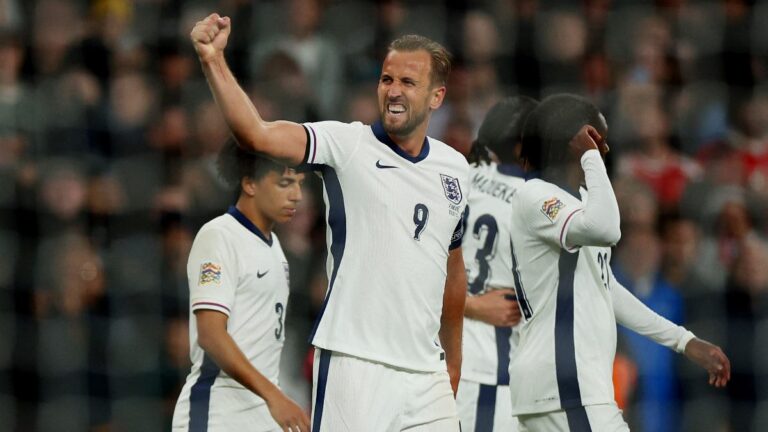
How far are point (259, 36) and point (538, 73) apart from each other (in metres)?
1.77

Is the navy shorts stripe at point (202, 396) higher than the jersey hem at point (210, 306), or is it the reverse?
the jersey hem at point (210, 306)

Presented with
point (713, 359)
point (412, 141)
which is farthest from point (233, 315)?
point (713, 359)

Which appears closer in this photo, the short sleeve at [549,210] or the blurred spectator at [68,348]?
the short sleeve at [549,210]

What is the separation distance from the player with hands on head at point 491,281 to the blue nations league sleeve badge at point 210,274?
114 cm

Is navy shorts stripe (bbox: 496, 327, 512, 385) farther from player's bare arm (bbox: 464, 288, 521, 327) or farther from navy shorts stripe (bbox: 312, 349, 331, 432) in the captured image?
navy shorts stripe (bbox: 312, 349, 331, 432)

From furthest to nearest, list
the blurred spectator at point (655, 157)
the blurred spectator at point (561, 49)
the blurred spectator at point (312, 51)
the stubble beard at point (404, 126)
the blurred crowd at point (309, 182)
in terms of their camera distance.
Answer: the blurred spectator at point (312, 51), the blurred spectator at point (561, 49), the blurred spectator at point (655, 157), the blurred crowd at point (309, 182), the stubble beard at point (404, 126)

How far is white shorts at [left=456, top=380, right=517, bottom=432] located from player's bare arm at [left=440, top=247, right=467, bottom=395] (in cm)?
87

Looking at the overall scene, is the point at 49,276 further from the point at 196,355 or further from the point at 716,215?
the point at 716,215

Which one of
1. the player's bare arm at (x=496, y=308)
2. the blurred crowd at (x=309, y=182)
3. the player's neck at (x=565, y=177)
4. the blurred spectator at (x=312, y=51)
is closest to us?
the player's neck at (x=565, y=177)

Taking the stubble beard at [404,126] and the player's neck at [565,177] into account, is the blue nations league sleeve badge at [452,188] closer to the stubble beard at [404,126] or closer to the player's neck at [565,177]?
the stubble beard at [404,126]

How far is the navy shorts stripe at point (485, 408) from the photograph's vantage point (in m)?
5.18

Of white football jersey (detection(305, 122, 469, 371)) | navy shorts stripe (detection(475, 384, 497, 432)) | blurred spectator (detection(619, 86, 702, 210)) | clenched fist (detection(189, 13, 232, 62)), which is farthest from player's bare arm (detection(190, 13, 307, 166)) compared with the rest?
blurred spectator (detection(619, 86, 702, 210))

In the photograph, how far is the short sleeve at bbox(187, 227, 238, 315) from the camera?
4.51m

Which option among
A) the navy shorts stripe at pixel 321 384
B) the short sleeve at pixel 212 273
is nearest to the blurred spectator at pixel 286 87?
the short sleeve at pixel 212 273
